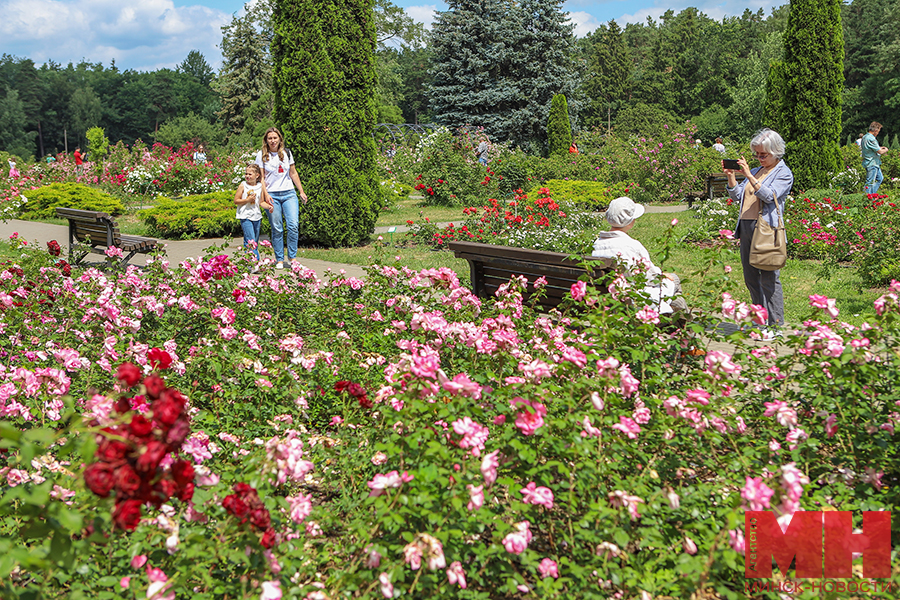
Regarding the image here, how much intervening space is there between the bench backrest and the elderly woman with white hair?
633 cm

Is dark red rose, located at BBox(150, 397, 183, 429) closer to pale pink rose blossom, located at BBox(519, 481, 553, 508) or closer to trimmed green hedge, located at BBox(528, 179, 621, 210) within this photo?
pale pink rose blossom, located at BBox(519, 481, 553, 508)

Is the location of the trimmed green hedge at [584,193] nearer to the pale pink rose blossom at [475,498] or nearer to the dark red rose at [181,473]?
the pale pink rose blossom at [475,498]

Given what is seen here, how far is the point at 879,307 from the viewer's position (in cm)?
271

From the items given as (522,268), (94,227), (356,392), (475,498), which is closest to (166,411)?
(475,498)

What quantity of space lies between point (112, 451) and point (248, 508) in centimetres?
42

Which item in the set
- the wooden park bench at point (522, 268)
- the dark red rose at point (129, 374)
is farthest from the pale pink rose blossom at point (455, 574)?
the wooden park bench at point (522, 268)

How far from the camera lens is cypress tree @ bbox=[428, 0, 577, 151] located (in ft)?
114

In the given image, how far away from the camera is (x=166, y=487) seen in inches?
57.6

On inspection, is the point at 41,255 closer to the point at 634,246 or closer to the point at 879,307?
the point at 634,246

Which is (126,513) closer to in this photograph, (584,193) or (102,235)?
(102,235)

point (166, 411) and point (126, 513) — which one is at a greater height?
point (166, 411)

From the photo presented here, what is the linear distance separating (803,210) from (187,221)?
9.31 metres

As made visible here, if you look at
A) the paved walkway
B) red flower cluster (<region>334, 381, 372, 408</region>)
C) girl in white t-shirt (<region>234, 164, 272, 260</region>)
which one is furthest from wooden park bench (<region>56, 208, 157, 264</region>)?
red flower cluster (<region>334, 381, 372, 408</region>)

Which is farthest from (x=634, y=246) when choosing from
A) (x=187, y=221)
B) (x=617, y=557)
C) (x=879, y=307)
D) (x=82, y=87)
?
(x=82, y=87)
